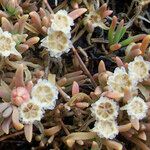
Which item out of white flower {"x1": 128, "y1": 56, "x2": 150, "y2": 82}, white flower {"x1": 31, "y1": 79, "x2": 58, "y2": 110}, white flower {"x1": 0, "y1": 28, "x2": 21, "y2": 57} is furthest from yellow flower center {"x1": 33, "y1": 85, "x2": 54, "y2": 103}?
white flower {"x1": 128, "y1": 56, "x2": 150, "y2": 82}

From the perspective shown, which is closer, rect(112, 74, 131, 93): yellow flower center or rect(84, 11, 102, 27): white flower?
rect(112, 74, 131, 93): yellow flower center

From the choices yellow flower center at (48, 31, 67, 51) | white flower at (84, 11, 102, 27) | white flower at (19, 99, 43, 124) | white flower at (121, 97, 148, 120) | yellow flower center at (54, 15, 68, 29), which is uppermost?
yellow flower center at (54, 15, 68, 29)

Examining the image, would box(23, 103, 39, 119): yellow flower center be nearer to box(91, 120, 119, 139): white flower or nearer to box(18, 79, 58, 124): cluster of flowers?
box(18, 79, 58, 124): cluster of flowers

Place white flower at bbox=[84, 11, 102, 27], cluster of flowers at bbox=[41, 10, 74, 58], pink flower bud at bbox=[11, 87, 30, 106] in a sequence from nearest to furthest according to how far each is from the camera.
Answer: pink flower bud at bbox=[11, 87, 30, 106]
cluster of flowers at bbox=[41, 10, 74, 58]
white flower at bbox=[84, 11, 102, 27]

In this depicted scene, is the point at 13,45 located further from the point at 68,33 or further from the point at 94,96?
the point at 94,96

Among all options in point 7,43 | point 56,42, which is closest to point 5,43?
point 7,43

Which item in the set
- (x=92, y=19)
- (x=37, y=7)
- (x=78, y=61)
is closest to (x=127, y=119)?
(x=78, y=61)

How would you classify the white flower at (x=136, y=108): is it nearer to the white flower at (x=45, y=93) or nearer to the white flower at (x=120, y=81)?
the white flower at (x=120, y=81)

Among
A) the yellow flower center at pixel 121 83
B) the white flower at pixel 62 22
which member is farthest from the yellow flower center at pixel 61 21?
the yellow flower center at pixel 121 83
